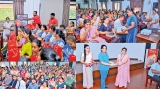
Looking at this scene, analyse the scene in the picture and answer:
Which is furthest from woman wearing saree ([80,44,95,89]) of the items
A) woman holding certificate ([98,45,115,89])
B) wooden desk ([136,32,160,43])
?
wooden desk ([136,32,160,43])

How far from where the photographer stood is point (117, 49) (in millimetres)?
2518

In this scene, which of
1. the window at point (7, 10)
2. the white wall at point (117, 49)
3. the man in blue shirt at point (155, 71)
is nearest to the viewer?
the window at point (7, 10)

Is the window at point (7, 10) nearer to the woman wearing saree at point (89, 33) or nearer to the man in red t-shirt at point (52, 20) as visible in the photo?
the man in red t-shirt at point (52, 20)

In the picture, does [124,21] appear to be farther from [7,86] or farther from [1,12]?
[7,86]

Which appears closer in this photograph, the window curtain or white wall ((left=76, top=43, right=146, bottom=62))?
the window curtain

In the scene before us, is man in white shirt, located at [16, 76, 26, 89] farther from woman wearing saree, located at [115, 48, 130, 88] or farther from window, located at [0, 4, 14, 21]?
woman wearing saree, located at [115, 48, 130, 88]

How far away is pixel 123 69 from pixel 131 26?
18.7 inches

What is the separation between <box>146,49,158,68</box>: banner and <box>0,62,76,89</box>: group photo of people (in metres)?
0.83

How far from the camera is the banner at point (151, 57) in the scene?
101 inches

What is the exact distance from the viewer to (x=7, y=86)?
2.56 m

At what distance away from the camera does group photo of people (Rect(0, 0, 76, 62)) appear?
2.33m

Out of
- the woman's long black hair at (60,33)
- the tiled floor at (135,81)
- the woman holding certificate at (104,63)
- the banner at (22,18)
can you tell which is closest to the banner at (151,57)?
the tiled floor at (135,81)

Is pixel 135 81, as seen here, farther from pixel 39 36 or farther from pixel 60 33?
pixel 39 36

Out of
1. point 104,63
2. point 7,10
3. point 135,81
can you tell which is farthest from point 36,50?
point 135,81
